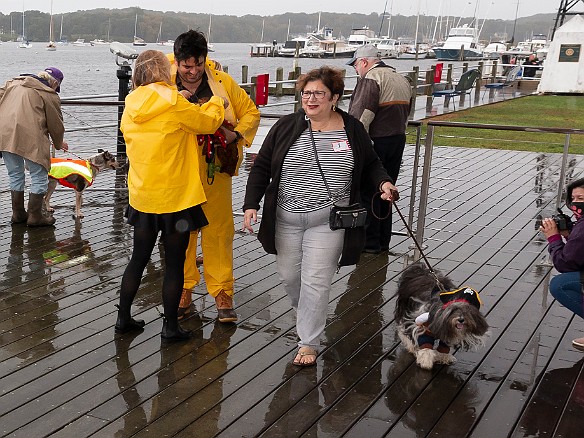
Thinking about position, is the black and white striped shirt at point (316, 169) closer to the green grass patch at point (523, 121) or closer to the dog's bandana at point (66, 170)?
the dog's bandana at point (66, 170)

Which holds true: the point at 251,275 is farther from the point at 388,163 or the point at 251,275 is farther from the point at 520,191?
the point at 520,191

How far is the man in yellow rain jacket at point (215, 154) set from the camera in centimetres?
467

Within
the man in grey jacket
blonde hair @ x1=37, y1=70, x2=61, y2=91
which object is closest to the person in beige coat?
blonde hair @ x1=37, y1=70, x2=61, y2=91

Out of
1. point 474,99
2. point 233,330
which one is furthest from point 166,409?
point 474,99

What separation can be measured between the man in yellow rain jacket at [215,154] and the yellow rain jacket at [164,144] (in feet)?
0.97

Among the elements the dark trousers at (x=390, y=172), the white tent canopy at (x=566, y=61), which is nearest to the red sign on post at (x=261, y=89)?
the dark trousers at (x=390, y=172)

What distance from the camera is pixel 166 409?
12.6 feet

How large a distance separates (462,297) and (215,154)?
1704 mm

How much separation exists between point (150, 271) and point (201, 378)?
210 cm

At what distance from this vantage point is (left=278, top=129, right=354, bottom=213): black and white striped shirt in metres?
4.32

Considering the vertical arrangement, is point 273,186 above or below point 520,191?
above

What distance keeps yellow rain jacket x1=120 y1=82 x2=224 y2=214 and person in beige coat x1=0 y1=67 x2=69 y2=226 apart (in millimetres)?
2837

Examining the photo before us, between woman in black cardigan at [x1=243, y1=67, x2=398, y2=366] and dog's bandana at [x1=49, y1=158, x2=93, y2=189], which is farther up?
woman in black cardigan at [x1=243, y1=67, x2=398, y2=366]

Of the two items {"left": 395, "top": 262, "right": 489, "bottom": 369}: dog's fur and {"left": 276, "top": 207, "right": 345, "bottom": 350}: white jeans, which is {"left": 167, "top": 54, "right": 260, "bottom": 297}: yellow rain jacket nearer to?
{"left": 276, "top": 207, "right": 345, "bottom": 350}: white jeans
